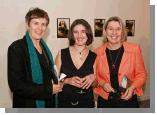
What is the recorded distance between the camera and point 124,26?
1.46m

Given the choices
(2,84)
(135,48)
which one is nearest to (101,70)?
(135,48)

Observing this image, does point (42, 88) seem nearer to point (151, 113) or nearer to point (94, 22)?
point (94, 22)

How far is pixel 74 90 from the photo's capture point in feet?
4.78

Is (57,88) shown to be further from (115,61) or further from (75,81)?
(115,61)

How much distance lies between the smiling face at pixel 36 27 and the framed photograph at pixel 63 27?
20cm

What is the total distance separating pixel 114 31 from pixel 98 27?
157mm

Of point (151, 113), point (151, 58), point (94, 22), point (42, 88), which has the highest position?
point (94, 22)

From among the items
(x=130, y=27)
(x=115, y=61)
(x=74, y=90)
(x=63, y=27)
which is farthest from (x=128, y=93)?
(x=63, y=27)

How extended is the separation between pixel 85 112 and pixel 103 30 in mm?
553

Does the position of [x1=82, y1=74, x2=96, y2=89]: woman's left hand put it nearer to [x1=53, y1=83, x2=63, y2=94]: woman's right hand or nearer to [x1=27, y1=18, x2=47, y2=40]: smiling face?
[x1=53, y1=83, x2=63, y2=94]: woman's right hand

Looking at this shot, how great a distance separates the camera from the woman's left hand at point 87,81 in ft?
4.74

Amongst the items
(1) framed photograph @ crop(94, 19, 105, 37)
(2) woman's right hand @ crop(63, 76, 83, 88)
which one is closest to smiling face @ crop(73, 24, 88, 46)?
(1) framed photograph @ crop(94, 19, 105, 37)

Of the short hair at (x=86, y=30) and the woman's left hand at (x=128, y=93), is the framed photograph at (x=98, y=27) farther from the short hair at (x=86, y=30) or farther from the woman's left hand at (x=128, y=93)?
the woman's left hand at (x=128, y=93)

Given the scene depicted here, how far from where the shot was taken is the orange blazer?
1435 millimetres
